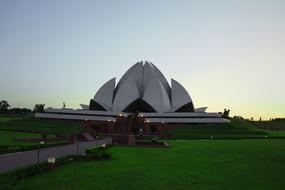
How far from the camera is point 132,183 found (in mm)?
9312

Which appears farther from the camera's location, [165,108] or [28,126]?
[165,108]

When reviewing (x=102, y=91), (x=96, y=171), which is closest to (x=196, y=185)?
(x=96, y=171)

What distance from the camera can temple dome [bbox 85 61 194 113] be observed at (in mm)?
56969

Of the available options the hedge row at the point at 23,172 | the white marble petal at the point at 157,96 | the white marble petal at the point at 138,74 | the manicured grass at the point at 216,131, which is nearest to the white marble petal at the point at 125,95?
the white marble petal at the point at 138,74

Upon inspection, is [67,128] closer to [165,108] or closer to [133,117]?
[133,117]

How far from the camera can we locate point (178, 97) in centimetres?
5938

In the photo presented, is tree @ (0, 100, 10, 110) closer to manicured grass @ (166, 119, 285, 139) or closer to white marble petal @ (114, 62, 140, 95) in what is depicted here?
white marble petal @ (114, 62, 140, 95)

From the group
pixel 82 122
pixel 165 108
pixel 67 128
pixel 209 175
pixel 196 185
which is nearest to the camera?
pixel 196 185

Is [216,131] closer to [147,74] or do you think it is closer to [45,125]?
[147,74]

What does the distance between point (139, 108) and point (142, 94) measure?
9.82ft

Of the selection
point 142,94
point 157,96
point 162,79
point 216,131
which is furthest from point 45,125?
point 162,79

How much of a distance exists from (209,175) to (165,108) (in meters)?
45.7

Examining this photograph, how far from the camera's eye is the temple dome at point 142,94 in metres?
57.0

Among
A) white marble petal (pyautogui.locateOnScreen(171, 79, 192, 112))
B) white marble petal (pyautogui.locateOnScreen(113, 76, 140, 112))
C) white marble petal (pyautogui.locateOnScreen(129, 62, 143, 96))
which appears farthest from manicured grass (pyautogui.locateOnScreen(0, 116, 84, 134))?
white marble petal (pyautogui.locateOnScreen(171, 79, 192, 112))
